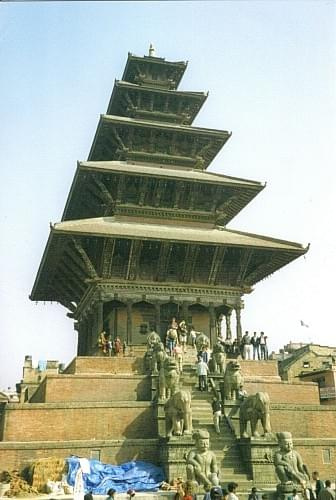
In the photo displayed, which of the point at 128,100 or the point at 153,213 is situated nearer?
the point at 153,213

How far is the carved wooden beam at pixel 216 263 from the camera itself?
24.1 meters

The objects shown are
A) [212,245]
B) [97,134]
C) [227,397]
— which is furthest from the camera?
[97,134]

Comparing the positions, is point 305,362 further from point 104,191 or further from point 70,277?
point 104,191

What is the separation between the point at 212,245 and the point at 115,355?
5.84 m

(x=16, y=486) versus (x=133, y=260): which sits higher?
(x=133, y=260)

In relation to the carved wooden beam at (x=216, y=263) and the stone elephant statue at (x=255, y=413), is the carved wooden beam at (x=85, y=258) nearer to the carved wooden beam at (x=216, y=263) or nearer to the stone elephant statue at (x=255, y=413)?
the carved wooden beam at (x=216, y=263)

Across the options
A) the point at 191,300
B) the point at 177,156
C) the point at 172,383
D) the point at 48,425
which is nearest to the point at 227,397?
the point at 172,383

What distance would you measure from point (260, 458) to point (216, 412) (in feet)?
6.91

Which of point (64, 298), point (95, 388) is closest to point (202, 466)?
point (95, 388)

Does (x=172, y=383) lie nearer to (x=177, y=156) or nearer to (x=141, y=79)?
(x=177, y=156)

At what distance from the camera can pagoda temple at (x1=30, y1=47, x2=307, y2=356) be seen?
77.2 feet

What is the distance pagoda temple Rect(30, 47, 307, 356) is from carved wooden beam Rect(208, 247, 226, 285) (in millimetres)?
46

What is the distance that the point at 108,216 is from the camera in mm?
26344

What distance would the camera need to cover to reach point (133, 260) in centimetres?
2369
